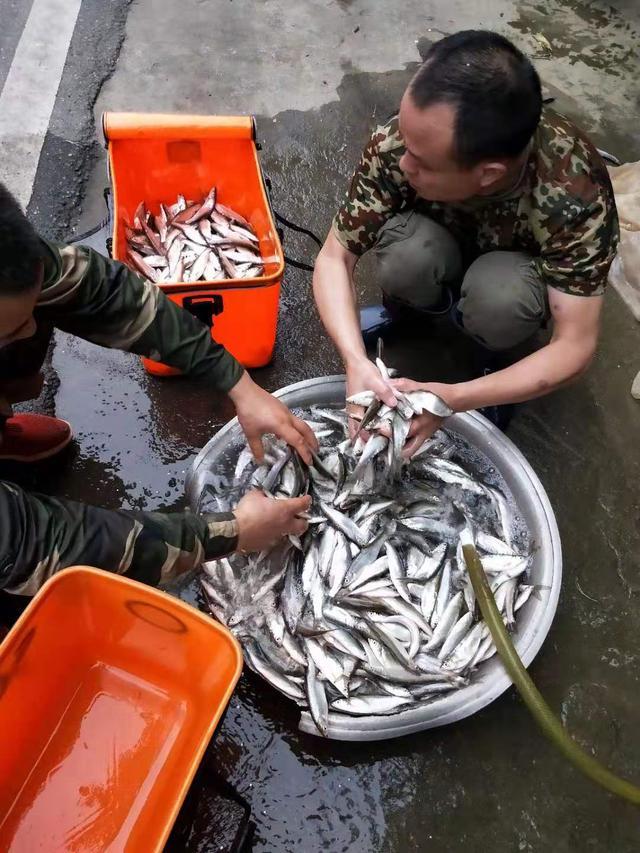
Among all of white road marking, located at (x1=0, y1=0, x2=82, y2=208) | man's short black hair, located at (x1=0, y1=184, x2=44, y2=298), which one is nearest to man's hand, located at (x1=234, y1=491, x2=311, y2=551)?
man's short black hair, located at (x1=0, y1=184, x2=44, y2=298)

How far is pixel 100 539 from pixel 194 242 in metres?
1.89

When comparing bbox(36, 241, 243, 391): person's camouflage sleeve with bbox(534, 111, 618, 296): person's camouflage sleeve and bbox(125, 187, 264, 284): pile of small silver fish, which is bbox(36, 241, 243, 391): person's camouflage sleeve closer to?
bbox(125, 187, 264, 284): pile of small silver fish

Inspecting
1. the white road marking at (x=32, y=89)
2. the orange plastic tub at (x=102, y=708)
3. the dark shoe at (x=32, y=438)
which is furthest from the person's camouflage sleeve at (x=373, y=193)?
the white road marking at (x=32, y=89)

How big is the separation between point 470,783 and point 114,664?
1274mm

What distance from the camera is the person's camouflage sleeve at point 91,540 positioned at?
1646 mm

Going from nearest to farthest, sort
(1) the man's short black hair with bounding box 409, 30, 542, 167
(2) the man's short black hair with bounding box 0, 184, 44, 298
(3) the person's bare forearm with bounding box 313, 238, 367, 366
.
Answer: (2) the man's short black hair with bounding box 0, 184, 44, 298 → (1) the man's short black hair with bounding box 409, 30, 542, 167 → (3) the person's bare forearm with bounding box 313, 238, 367, 366

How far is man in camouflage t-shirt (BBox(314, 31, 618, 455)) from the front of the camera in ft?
6.02

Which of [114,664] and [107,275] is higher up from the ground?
[107,275]

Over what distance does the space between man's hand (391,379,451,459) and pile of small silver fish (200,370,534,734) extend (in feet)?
0.14

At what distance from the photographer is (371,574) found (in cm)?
236

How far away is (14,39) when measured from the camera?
448cm

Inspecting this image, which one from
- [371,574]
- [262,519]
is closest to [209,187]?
[262,519]

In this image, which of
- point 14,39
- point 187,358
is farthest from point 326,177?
point 14,39

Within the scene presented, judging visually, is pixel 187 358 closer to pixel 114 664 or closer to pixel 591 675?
pixel 114 664
